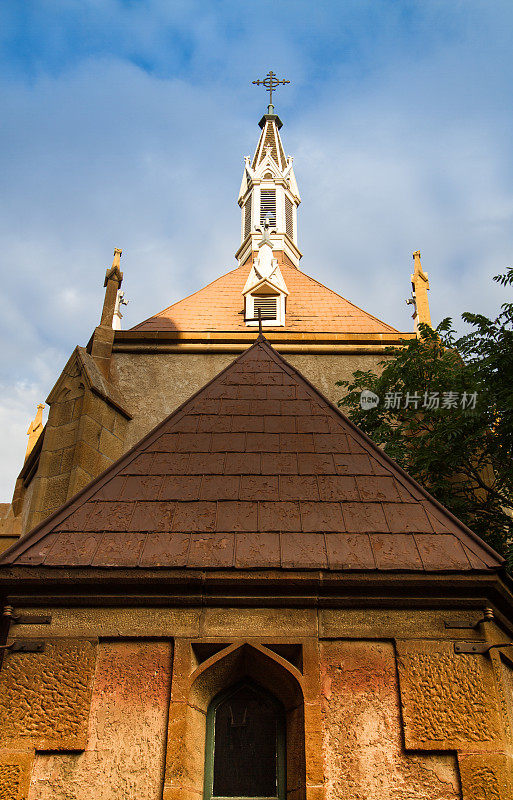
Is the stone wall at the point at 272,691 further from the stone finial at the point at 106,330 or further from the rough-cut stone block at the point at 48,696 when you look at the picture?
the stone finial at the point at 106,330

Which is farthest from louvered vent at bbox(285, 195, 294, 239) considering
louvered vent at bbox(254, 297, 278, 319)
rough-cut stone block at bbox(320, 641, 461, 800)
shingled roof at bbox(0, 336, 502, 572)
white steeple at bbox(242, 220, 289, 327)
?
rough-cut stone block at bbox(320, 641, 461, 800)

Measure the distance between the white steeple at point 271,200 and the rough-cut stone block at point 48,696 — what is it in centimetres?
1984

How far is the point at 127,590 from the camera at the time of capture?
486 centimetres

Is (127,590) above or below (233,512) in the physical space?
below

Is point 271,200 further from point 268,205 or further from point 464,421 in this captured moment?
point 464,421

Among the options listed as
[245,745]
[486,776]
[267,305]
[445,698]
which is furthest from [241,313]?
[486,776]

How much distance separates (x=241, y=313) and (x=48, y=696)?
12094mm

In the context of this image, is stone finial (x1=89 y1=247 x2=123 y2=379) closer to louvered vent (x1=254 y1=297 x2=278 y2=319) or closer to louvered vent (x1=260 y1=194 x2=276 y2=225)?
louvered vent (x1=254 y1=297 x2=278 y2=319)

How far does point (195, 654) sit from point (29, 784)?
1.19 m

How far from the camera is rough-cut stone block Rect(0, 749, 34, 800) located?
4.33m

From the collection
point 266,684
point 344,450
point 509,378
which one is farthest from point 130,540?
point 509,378

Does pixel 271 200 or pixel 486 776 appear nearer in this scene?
pixel 486 776

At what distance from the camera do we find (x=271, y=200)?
2652cm

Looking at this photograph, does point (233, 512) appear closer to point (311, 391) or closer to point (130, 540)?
point (130, 540)
